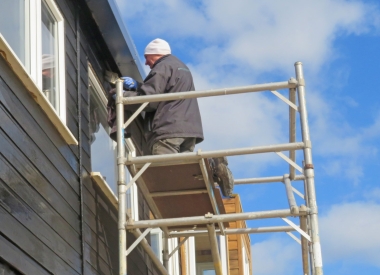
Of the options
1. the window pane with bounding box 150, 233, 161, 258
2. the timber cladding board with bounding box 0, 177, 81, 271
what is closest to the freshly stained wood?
the timber cladding board with bounding box 0, 177, 81, 271

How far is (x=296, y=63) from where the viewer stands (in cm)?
668

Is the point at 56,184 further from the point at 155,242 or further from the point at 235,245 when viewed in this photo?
the point at 235,245

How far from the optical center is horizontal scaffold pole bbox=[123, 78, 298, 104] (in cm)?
646

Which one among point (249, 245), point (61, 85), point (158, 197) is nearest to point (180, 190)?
point (158, 197)

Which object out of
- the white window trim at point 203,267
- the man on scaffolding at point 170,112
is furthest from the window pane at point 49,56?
the white window trim at point 203,267

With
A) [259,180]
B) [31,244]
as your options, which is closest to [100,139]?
[259,180]

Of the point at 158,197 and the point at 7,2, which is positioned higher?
the point at 7,2

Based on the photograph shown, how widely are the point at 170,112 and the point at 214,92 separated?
641 millimetres

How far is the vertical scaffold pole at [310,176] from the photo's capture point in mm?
6066

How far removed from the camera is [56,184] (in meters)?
5.79

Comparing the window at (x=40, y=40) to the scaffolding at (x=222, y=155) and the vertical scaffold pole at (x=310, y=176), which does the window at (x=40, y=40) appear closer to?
the scaffolding at (x=222, y=155)

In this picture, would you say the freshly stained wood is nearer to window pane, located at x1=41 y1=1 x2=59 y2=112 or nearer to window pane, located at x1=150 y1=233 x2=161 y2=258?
window pane, located at x1=41 y1=1 x2=59 y2=112

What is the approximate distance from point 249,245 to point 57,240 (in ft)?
45.7

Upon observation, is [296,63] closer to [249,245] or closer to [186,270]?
[186,270]
